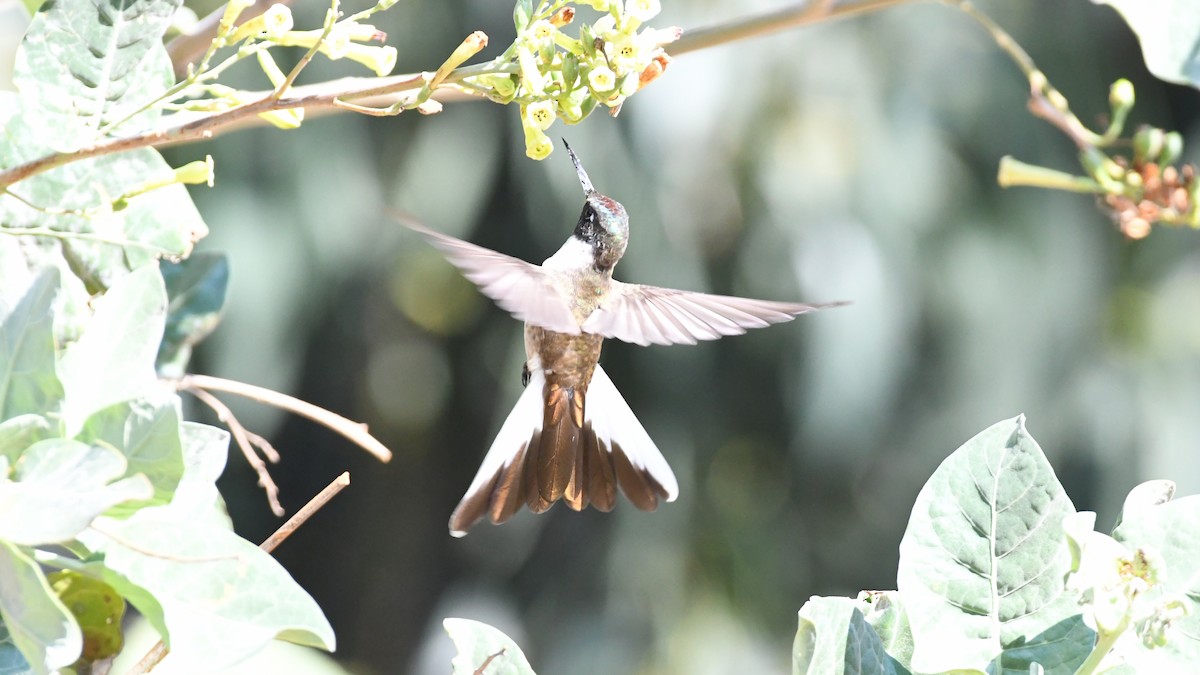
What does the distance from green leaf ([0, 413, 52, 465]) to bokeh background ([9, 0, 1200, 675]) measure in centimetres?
237

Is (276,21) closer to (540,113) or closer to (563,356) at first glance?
(540,113)

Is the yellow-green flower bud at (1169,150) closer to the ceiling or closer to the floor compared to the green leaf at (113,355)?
closer to the ceiling

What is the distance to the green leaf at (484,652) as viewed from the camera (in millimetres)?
487

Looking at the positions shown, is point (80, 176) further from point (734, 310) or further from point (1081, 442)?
point (1081, 442)

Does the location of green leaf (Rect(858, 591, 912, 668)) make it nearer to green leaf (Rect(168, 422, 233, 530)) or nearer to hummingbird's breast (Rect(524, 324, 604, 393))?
green leaf (Rect(168, 422, 233, 530))

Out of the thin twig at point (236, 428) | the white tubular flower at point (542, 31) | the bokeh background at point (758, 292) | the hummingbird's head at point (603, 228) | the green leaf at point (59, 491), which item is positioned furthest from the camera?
the bokeh background at point (758, 292)

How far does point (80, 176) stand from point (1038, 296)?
2854 millimetres

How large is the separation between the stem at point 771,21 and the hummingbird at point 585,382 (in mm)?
232

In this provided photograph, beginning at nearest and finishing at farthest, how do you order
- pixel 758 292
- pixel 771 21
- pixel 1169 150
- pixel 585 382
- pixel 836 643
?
1. pixel 836 643
2. pixel 771 21
3. pixel 1169 150
4. pixel 585 382
5. pixel 758 292

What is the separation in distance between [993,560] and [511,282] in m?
0.38

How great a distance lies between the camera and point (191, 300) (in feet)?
2.38

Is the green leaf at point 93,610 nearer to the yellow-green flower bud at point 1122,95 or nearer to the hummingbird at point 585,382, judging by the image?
the hummingbird at point 585,382

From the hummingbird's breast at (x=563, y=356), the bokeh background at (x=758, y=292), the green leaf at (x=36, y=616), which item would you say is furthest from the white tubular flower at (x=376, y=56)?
the bokeh background at (x=758, y=292)

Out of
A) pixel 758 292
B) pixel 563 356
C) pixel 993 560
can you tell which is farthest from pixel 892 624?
pixel 758 292
